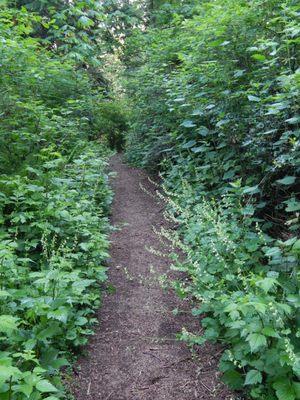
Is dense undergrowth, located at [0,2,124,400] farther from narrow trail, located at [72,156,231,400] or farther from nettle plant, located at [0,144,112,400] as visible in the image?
narrow trail, located at [72,156,231,400]

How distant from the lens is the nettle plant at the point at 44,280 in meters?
2.17

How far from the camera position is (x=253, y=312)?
89.4 inches

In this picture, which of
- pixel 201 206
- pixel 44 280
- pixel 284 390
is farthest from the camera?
pixel 201 206

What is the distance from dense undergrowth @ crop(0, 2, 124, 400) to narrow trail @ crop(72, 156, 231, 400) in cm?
21

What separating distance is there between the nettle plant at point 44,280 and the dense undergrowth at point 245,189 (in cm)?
96

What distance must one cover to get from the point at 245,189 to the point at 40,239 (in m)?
2.28

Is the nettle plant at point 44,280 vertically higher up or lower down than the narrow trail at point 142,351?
higher up

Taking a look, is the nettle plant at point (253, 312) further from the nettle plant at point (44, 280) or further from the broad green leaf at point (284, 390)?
the nettle plant at point (44, 280)

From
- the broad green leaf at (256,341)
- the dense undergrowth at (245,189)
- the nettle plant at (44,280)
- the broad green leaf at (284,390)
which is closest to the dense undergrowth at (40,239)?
the nettle plant at (44,280)

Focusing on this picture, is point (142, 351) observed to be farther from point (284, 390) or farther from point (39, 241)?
point (39, 241)

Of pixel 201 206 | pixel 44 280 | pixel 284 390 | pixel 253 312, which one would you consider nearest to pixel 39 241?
pixel 44 280

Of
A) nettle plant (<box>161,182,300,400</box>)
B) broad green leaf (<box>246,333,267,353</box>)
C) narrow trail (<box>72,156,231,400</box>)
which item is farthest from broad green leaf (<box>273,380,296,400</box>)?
narrow trail (<box>72,156,231,400</box>)

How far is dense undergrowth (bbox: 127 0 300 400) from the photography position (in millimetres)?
2244

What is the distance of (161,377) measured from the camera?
2.69m
